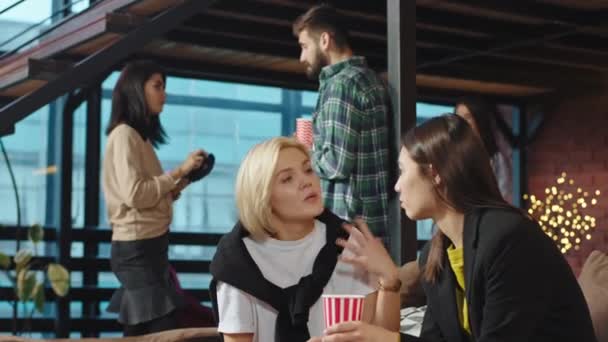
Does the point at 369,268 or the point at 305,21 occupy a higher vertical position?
the point at 305,21

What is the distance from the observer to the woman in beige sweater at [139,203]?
14.6 feet

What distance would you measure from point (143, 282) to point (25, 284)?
7.07 ft

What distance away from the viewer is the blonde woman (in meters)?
2.37

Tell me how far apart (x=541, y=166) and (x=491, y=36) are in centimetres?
283

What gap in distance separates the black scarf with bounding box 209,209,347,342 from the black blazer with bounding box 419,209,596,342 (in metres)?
0.37

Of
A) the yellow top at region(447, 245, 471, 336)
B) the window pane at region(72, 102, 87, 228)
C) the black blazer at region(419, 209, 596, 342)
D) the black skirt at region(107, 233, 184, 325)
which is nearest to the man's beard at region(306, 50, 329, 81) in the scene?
the black skirt at region(107, 233, 184, 325)

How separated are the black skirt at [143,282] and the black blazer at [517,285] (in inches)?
97.7

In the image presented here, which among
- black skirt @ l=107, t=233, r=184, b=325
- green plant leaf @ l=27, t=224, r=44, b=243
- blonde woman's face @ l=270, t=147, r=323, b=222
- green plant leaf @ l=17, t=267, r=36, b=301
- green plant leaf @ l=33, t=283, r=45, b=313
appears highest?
blonde woman's face @ l=270, t=147, r=323, b=222

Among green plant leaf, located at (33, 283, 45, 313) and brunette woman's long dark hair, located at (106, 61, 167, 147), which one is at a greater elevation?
brunette woman's long dark hair, located at (106, 61, 167, 147)

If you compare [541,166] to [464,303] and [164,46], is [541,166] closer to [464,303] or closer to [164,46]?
[164,46]

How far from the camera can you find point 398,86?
436 centimetres

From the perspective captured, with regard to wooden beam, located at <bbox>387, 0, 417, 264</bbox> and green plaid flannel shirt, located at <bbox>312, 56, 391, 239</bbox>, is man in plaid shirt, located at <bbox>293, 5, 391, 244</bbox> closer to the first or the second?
green plaid flannel shirt, located at <bbox>312, 56, 391, 239</bbox>

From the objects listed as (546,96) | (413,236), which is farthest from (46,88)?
(546,96)

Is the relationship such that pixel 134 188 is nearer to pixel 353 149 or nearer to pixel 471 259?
pixel 353 149
